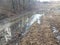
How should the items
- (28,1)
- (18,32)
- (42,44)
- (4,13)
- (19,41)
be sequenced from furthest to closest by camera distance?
(28,1) < (4,13) < (18,32) < (19,41) < (42,44)

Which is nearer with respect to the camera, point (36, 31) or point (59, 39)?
point (59, 39)

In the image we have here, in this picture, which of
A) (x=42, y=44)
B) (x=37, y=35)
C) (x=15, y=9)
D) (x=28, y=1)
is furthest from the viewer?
(x=28, y=1)

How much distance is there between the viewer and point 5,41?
5090mm

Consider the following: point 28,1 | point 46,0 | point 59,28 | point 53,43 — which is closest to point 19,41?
point 53,43

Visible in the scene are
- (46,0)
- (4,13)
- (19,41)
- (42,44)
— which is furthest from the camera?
(46,0)

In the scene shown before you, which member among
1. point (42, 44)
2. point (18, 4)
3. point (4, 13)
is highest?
point (18, 4)

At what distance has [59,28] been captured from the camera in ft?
21.5

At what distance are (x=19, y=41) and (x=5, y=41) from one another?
568 millimetres

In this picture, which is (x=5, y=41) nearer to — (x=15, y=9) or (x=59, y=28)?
(x=59, y=28)

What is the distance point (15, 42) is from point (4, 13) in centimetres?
589

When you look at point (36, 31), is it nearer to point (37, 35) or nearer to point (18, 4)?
point (37, 35)

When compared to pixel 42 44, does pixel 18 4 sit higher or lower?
higher

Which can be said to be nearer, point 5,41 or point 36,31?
point 5,41

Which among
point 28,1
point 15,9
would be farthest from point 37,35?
point 28,1
